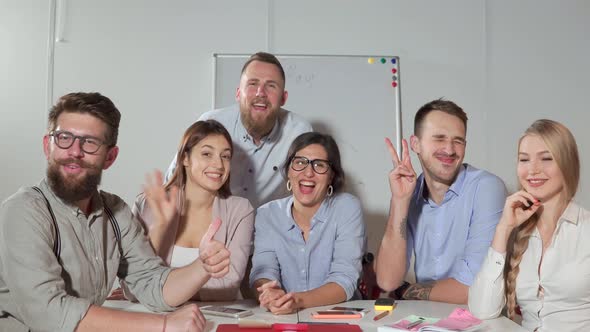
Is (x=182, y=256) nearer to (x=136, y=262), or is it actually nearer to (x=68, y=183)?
(x=136, y=262)

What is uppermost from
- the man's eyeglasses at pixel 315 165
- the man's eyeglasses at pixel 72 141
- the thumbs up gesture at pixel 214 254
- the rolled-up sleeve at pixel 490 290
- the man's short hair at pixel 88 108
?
the man's short hair at pixel 88 108

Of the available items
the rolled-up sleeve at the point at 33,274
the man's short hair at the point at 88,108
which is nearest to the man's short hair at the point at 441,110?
the man's short hair at the point at 88,108

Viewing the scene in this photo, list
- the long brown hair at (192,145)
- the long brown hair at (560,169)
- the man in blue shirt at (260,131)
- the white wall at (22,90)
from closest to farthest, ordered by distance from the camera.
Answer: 1. the long brown hair at (560,169)
2. the long brown hair at (192,145)
3. the man in blue shirt at (260,131)
4. the white wall at (22,90)

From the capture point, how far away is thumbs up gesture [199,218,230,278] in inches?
73.2

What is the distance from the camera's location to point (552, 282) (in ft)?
6.24

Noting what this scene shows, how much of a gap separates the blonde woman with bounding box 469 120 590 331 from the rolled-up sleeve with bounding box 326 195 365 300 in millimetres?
502

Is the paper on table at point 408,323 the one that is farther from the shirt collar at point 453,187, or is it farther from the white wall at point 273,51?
the white wall at point 273,51

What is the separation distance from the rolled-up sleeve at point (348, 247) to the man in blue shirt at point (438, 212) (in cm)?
17

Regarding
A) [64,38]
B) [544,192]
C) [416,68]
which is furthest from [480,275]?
[64,38]

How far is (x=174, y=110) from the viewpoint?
13.1ft

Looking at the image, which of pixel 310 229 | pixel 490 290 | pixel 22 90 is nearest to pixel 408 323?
pixel 490 290

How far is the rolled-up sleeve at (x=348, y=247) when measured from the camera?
2.30 m

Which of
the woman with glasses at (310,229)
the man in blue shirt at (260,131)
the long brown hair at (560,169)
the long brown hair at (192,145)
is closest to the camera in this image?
the long brown hair at (560,169)

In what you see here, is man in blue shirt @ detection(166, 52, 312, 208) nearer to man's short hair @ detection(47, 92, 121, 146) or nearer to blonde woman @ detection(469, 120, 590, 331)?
man's short hair @ detection(47, 92, 121, 146)
